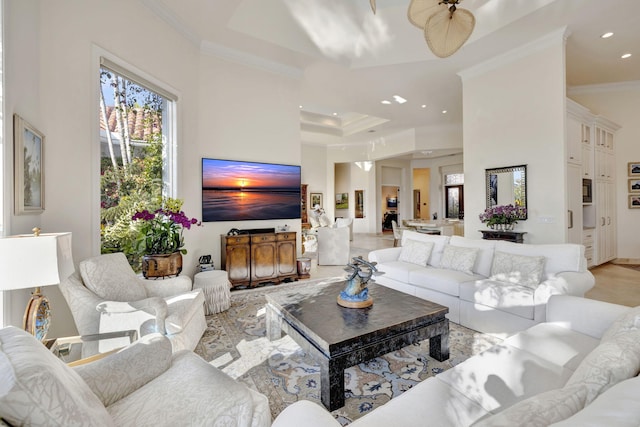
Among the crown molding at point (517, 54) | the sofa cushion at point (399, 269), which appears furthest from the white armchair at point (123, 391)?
the crown molding at point (517, 54)

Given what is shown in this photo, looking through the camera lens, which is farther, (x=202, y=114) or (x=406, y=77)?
(x=406, y=77)

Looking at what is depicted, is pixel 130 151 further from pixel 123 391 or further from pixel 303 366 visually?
pixel 303 366

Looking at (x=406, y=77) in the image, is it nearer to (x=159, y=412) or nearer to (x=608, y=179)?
(x=608, y=179)

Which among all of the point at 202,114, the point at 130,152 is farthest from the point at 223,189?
the point at 130,152

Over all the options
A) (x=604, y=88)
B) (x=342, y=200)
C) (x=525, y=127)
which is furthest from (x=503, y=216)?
(x=342, y=200)

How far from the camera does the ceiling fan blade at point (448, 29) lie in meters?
2.45

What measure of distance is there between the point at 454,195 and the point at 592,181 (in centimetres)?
727

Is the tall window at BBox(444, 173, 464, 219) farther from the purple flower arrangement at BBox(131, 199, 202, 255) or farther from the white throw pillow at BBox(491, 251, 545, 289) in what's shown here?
the purple flower arrangement at BBox(131, 199, 202, 255)

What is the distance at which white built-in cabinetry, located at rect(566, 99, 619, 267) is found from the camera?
5117 millimetres

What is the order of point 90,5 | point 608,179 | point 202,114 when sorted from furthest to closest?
point 608,179
point 202,114
point 90,5

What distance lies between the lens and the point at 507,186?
4.77m

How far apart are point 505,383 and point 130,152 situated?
160 inches

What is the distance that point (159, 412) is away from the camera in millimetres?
1219

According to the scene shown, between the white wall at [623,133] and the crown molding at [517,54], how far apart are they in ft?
10.2
